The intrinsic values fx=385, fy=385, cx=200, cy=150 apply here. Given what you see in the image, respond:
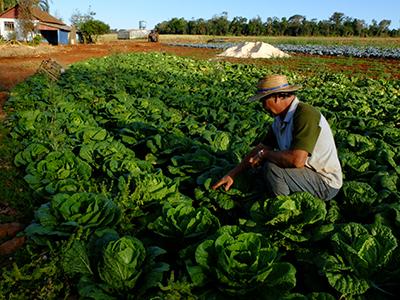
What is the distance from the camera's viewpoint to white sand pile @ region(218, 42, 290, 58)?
95.7 feet

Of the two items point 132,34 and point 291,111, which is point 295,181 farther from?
point 132,34

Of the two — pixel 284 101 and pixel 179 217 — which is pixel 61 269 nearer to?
pixel 179 217

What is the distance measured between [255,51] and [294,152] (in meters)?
28.2

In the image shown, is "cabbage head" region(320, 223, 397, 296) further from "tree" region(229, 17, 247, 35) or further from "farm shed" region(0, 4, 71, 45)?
"tree" region(229, 17, 247, 35)

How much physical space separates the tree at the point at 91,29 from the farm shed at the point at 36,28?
3575 millimetres

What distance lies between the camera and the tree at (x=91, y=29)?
5356 centimetres

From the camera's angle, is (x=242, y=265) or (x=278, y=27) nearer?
(x=242, y=265)

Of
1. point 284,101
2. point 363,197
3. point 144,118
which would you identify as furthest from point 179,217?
point 144,118

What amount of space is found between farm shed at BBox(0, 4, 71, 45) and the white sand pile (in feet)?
73.1

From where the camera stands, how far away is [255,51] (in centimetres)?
3000

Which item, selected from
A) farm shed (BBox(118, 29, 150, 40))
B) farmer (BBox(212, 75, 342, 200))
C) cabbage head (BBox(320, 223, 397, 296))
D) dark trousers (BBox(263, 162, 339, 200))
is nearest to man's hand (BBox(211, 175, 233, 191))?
farmer (BBox(212, 75, 342, 200))

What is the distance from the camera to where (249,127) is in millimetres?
6133

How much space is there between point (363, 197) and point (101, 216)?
2.31m

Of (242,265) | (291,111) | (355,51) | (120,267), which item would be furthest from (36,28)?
(242,265)
